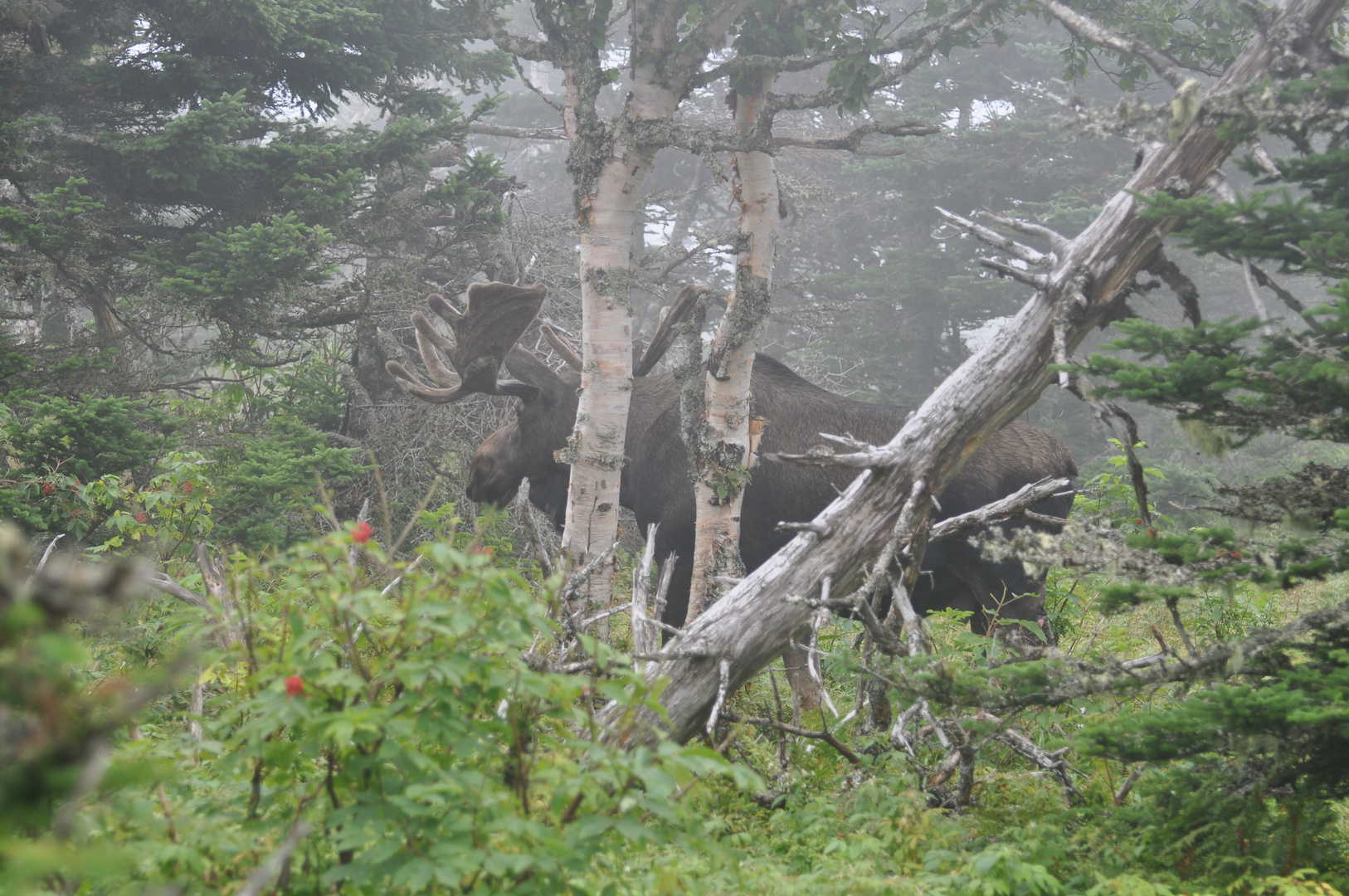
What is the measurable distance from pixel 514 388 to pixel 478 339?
2.26 ft

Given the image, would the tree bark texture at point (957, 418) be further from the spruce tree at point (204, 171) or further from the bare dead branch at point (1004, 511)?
the spruce tree at point (204, 171)

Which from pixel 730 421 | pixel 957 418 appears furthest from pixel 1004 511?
pixel 730 421

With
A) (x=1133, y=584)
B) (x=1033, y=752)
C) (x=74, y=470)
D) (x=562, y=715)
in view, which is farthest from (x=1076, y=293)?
(x=74, y=470)

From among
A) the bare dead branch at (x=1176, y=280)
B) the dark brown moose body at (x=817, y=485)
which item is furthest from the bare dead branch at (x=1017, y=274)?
the dark brown moose body at (x=817, y=485)

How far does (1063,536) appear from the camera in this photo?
130 inches

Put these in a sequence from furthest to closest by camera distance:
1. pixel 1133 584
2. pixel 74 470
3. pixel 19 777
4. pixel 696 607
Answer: pixel 74 470 → pixel 696 607 → pixel 1133 584 → pixel 19 777

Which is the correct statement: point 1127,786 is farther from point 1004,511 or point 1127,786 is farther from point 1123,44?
point 1123,44

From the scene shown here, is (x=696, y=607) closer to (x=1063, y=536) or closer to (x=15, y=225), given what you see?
(x=1063, y=536)

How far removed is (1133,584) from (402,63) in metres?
10.6

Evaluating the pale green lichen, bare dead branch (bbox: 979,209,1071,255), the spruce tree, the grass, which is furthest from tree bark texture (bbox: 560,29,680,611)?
the spruce tree

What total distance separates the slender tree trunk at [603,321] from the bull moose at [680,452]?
2.02ft

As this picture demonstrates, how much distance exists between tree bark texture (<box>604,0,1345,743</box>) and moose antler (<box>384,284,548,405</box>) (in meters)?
3.40

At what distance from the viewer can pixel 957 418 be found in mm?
4062

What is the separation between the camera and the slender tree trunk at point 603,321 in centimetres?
636
